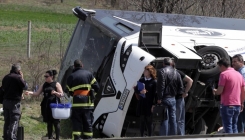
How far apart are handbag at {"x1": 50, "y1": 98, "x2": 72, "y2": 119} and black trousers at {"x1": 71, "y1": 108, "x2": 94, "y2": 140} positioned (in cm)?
10

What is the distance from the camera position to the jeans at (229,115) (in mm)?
10539

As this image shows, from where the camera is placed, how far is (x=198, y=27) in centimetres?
1295

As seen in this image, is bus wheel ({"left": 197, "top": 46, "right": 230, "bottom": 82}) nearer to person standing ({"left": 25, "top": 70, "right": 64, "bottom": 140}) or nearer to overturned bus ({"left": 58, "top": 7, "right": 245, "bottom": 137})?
overturned bus ({"left": 58, "top": 7, "right": 245, "bottom": 137})

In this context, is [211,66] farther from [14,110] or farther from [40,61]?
[40,61]

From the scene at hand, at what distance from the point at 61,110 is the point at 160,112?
1819 millimetres

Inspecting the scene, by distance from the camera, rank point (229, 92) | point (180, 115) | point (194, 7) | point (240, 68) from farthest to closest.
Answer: point (194, 7) < point (180, 115) < point (240, 68) < point (229, 92)

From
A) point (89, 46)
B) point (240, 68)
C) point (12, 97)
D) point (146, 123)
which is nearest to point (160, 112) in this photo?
point (146, 123)

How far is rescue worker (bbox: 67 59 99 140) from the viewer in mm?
10828

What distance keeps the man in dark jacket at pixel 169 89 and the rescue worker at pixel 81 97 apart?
118 centimetres

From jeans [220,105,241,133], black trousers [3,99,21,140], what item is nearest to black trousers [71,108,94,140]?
black trousers [3,99,21,140]

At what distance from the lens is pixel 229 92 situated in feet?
34.3

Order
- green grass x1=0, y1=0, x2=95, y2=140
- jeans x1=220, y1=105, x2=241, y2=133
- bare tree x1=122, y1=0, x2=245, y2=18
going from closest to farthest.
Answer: jeans x1=220, y1=105, x2=241, y2=133, green grass x1=0, y1=0, x2=95, y2=140, bare tree x1=122, y1=0, x2=245, y2=18

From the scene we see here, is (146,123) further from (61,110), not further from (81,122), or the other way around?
(61,110)

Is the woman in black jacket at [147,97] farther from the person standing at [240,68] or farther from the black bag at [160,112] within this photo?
the person standing at [240,68]
